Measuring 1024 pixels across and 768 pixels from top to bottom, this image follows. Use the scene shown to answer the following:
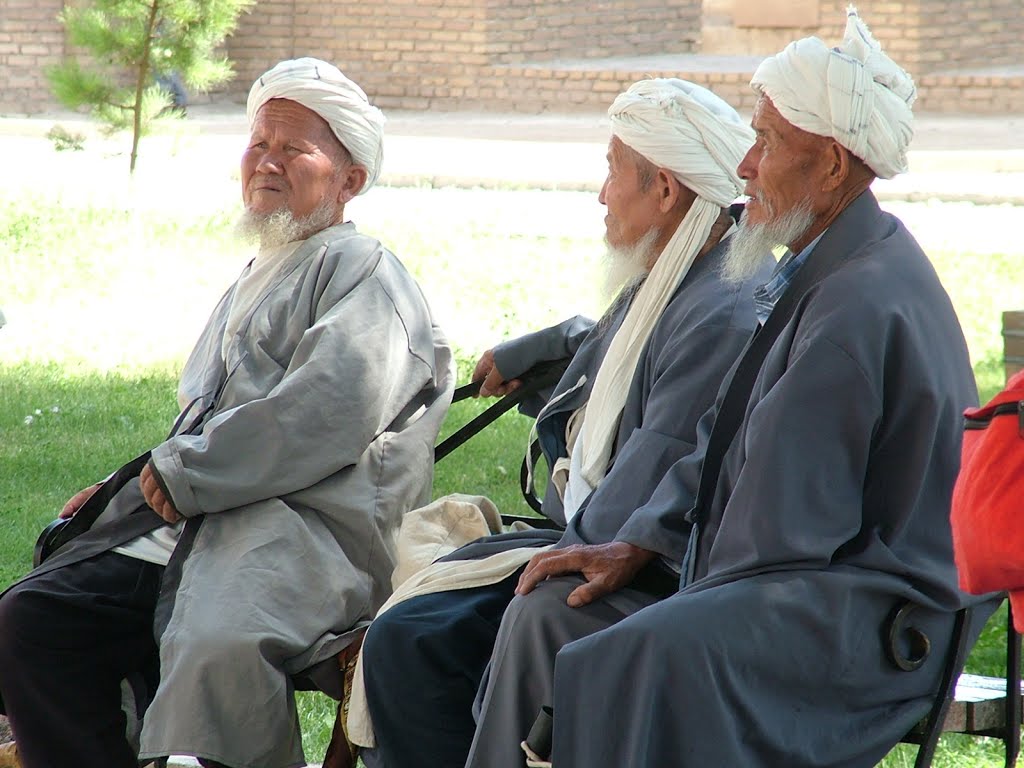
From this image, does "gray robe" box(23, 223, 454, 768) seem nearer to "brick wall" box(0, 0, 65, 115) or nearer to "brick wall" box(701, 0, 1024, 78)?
"brick wall" box(701, 0, 1024, 78)

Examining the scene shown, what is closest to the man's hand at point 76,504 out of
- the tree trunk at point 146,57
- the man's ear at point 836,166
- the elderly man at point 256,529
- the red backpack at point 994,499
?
the elderly man at point 256,529

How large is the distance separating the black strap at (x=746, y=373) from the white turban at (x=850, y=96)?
231 millimetres

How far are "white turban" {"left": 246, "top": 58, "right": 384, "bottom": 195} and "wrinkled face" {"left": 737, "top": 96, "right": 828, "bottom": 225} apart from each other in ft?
3.87

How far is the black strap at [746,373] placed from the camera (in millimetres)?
2842

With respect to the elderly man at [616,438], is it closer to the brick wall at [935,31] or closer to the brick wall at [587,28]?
the brick wall at [935,31]

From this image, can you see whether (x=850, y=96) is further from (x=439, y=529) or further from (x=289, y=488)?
(x=289, y=488)

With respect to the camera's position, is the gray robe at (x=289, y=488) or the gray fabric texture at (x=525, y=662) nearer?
the gray fabric texture at (x=525, y=662)

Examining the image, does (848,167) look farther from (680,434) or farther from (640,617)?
(640,617)

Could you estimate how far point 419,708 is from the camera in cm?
306

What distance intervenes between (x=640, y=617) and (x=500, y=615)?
652 millimetres

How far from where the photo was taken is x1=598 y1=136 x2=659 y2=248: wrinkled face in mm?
3447

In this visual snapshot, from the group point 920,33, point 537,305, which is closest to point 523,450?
point 537,305

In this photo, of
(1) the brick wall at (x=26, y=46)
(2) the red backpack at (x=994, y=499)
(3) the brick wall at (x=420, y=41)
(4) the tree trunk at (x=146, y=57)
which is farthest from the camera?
(3) the brick wall at (x=420, y=41)

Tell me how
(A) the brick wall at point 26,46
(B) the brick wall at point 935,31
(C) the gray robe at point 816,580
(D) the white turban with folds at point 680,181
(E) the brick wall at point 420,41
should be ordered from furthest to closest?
(E) the brick wall at point 420,41
(A) the brick wall at point 26,46
(B) the brick wall at point 935,31
(D) the white turban with folds at point 680,181
(C) the gray robe at point 816,580
